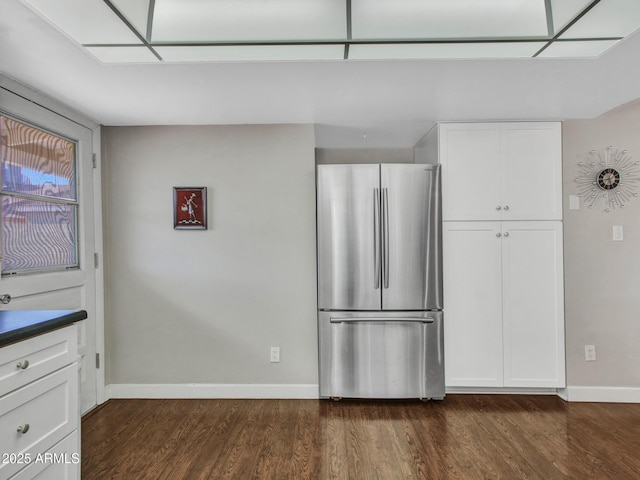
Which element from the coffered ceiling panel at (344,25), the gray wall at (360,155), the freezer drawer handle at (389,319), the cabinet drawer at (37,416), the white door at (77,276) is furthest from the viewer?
the gray wall at (360,155)

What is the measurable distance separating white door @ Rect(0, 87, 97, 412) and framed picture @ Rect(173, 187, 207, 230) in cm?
62

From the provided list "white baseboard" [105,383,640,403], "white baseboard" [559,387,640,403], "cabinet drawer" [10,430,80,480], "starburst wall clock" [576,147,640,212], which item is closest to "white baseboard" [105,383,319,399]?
"white baseboard" [105,383,640,403]

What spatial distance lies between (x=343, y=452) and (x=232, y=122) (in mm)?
2487

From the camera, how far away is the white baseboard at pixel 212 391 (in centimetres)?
301

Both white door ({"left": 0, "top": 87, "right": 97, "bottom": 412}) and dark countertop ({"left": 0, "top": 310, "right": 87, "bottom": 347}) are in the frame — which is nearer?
dark countertop ({"left": 0, "top": 310, "right": 87, "bottom": 347})

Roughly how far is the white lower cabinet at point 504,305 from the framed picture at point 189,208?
77.6 inches

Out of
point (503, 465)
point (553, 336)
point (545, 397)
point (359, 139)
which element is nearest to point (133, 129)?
point (359, 139)

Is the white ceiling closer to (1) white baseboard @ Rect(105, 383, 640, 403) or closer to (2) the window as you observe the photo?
(2) the window

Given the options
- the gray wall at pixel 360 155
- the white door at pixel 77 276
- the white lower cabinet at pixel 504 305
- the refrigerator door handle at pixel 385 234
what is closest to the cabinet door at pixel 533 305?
the white lower cabinet at pixel 504 305

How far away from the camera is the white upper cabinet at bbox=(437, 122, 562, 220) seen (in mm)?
2951

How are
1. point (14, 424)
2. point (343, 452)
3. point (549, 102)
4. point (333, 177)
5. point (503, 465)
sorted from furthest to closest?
point (333, 177), point (549, 102), point (343, 452), point (503, 465), point (14, 424)

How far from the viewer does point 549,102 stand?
8.48 ft

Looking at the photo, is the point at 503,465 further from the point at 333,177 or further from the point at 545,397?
the point at 333,177

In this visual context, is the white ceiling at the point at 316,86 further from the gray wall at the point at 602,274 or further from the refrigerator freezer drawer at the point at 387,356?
the refrigerator freezer drawer at the point at 387,356
